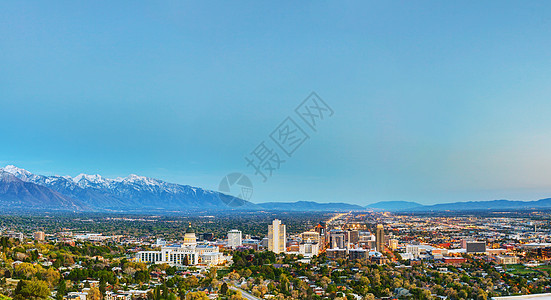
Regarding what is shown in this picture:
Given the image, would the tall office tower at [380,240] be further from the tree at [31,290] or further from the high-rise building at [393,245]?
the tree at [31,290]

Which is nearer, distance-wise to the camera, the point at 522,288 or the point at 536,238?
the point at 522,288

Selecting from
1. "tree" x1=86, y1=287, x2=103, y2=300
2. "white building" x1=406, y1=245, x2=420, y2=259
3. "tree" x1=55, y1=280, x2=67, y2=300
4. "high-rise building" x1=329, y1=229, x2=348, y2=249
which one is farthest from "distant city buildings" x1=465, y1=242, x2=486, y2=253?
"tree" x1=55, y1=280, x2=67, y2=300

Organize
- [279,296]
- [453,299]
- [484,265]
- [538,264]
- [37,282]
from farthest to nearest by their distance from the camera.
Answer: [538,264] < [484,265] < [453,299] < [279,296] < [37,282]

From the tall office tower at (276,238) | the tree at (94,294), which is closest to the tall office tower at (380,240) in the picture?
the tall office tower at (276,238)

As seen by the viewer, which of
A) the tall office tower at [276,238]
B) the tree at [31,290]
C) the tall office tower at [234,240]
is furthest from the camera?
the tall office tower at [234,240]

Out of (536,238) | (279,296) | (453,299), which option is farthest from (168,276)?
Answer: (536,238)

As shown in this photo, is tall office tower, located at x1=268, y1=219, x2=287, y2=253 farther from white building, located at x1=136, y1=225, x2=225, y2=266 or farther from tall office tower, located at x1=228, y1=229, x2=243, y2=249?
white building, located at x1=136, y1=225, x2=225, y2=266

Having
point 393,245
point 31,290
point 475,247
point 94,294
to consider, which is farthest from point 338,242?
point 31,290

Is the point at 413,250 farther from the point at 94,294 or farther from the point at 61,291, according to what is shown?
the point at 61,291

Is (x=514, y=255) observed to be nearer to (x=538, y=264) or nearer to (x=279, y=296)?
(x=538, y=264)

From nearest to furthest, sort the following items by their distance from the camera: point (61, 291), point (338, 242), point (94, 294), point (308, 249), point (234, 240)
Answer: point (61, 291), point (94, 294), point (308, 249), point (338, 242), point (234, 240)

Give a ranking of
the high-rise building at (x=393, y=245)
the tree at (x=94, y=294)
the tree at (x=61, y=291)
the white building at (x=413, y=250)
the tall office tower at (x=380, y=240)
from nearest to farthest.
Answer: the tree at (x=61, y=291) < the tree at (x=94, y=294) < the white building at (x=413, y=250) < the tall office tower at (x=380, y=240) < the high-rise building at (x=393, y=245)
